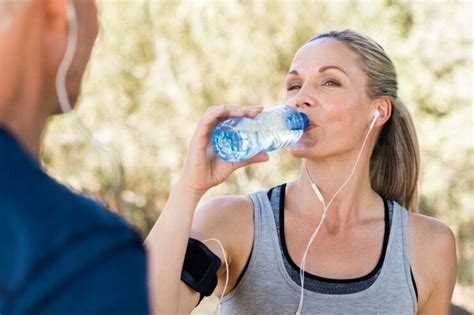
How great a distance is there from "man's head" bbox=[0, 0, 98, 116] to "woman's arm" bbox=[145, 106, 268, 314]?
118 centimetres

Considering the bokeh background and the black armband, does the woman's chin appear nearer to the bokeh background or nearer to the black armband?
the black armband

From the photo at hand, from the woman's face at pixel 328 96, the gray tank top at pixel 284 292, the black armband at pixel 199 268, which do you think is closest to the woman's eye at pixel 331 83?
the woman's face at pixel 328 96

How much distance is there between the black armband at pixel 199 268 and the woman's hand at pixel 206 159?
0.49 feet

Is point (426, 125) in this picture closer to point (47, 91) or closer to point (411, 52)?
point (411, 52)

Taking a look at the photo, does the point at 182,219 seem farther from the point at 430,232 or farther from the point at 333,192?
the point at 430,232

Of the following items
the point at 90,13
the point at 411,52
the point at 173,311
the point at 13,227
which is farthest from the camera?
the point at 411,52

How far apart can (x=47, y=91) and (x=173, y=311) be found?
50.1 inches

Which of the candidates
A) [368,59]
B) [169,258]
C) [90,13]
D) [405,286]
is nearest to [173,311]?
[169,258]

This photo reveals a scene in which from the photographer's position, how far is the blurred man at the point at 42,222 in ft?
3.13

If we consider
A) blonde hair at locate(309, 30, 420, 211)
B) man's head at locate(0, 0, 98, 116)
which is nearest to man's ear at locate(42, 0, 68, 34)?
man's head at locate(0, 0, 98, 116)

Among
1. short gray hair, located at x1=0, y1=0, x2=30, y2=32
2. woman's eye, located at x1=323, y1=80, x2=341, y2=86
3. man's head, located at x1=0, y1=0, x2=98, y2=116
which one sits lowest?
woman's eye, located at x1=323, y1=80, x2=341, y2=86

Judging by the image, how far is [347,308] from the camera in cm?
254

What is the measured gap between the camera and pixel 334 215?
9.02 feet

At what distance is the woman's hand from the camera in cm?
233
